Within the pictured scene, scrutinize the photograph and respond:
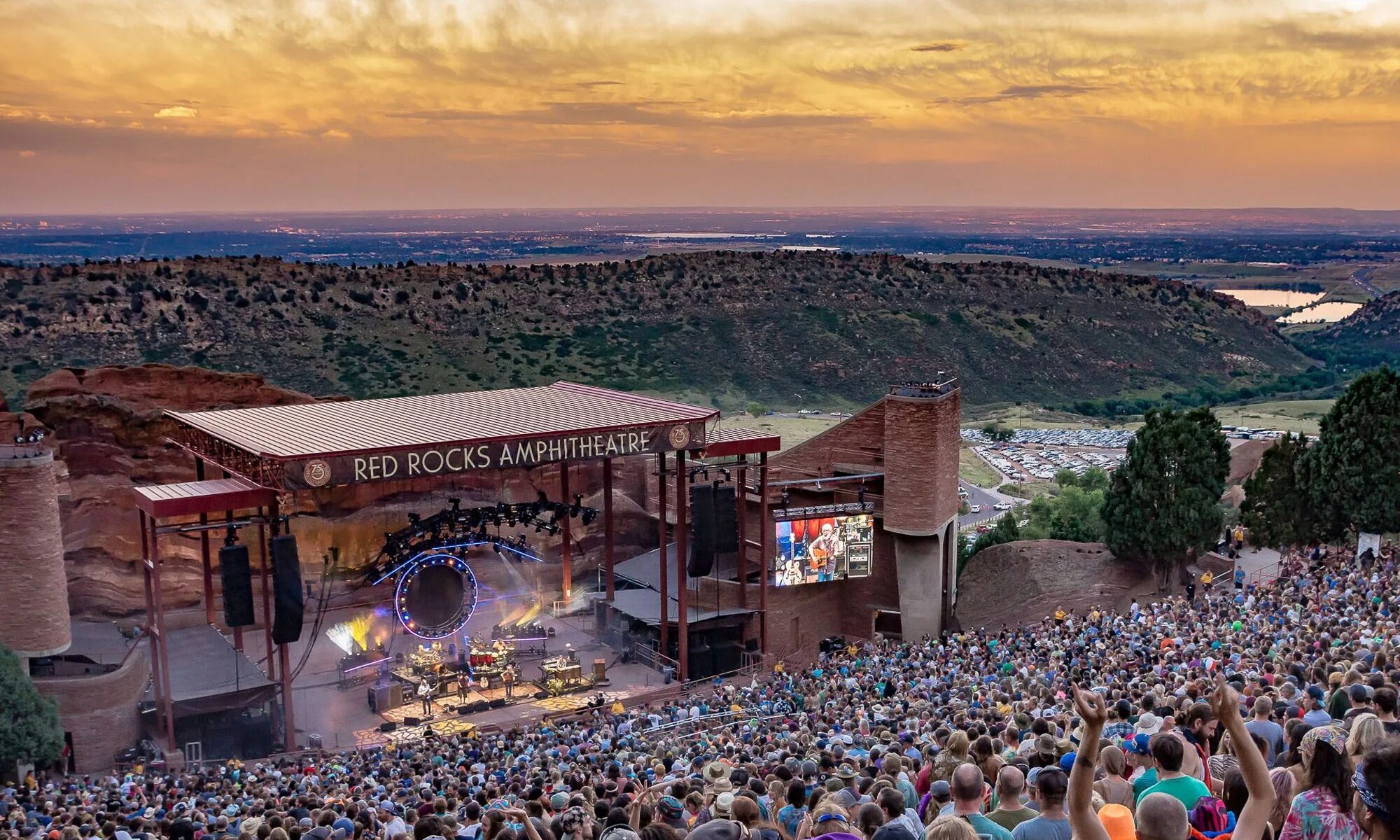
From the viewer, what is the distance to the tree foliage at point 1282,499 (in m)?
36.4

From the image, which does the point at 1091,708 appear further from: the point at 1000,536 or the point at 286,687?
the point at 1000,536

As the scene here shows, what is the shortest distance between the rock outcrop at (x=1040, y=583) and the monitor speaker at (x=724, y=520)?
8.35 meters

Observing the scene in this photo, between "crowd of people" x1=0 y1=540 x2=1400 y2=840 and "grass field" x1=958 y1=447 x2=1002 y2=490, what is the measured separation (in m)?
41.0

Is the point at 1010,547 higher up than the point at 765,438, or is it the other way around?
the point at 765,438

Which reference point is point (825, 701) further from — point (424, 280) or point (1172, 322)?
point (1172, 322)

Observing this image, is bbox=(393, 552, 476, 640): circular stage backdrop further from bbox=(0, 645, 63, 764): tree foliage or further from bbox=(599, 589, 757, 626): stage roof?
bbox=(0, 645, 63, 764): tree foliage

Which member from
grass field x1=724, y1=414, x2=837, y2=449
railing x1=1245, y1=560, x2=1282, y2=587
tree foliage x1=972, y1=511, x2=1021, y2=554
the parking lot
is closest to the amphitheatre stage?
tree foliage x1=972, y1=511, x2=1021, y2=554

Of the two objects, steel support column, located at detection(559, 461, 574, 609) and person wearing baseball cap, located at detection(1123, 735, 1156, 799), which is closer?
person wearing baseball cap, located at detection(1123, 735, 1156, 799)

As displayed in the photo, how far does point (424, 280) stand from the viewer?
9512 centimetres

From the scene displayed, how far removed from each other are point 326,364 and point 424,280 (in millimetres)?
19397

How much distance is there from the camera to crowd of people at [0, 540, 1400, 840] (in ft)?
→ 23.0

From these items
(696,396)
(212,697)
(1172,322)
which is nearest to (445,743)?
(212,697)

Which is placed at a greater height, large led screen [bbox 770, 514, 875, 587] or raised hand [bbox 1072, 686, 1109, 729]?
raised hand [bbox 1072, 686, 1109, 729]

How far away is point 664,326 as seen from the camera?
326ft
